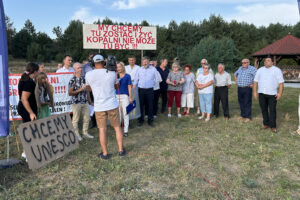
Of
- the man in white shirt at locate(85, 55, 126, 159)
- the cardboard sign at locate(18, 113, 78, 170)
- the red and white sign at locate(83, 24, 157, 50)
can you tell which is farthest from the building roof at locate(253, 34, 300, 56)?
the cardboard sign at locate(18, 113, 78, 170)

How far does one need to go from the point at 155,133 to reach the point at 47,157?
2.74 metres

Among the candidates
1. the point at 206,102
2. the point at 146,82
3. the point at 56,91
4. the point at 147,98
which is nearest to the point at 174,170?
the point at 147,98

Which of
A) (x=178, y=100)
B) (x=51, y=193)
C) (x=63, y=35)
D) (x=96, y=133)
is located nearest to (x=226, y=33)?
(x=63, y=35)

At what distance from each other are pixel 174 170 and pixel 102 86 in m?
1.88

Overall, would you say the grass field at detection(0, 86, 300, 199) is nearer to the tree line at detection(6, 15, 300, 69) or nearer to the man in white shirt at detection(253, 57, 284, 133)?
the man in white shirt at detection(253, 57, 284, 133)

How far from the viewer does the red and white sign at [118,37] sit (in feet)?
27.9

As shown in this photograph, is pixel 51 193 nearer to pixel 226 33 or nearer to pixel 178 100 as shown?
pixel 178 100

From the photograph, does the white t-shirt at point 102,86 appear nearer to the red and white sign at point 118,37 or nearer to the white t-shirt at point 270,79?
the white t-shirt at point 270,79

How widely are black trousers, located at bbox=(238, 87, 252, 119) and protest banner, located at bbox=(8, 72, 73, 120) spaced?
17.2ft

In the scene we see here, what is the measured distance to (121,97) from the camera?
5586 millimetres

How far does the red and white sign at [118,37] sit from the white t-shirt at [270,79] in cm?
474

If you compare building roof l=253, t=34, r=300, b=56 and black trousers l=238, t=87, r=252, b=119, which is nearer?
black trousers l=238, t=87, r=252, b=119

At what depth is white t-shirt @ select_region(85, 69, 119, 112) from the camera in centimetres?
389

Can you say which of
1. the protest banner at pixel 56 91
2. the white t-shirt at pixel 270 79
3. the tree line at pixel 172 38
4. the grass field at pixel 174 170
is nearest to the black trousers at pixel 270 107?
the white t-shirt at pixel 270 79
